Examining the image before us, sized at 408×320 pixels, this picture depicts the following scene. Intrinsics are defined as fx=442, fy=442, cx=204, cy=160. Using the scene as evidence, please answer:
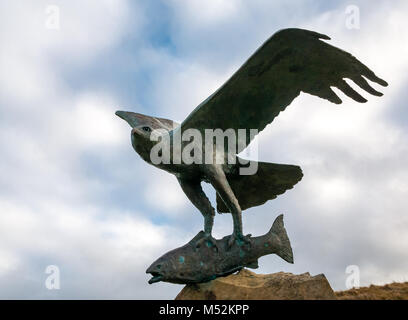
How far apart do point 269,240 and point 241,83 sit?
1.98 metres

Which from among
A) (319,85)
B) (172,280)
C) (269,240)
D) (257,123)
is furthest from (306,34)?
(172,280)

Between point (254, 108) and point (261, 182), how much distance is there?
104 cm

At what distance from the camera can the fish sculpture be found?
5.15 meters

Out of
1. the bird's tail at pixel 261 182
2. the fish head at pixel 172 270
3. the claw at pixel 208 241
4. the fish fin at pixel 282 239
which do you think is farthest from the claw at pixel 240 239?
the bird's tail at pixel 261 182

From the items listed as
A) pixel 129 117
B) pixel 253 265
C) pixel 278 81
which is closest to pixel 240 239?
pixel 253 265

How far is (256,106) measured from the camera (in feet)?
18.6

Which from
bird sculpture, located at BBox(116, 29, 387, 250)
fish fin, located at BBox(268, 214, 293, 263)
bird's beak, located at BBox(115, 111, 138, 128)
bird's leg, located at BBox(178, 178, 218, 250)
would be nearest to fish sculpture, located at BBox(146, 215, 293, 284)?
fish fin, located at BBox(268, 214, 293, 263)

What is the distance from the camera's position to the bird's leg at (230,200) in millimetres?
5367

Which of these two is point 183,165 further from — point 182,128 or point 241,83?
point 241,83

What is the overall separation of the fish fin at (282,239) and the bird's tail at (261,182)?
472mm

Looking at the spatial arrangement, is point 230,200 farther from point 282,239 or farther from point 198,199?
point 282,239
